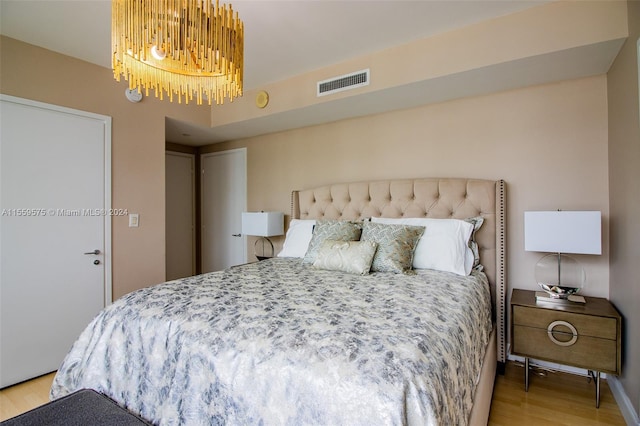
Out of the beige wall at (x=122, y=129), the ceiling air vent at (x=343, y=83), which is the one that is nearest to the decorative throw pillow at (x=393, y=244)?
the ceiling air vent at (x=343, y=83)

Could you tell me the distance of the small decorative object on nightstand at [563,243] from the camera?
6.71 feet

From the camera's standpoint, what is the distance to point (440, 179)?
9.19 ft

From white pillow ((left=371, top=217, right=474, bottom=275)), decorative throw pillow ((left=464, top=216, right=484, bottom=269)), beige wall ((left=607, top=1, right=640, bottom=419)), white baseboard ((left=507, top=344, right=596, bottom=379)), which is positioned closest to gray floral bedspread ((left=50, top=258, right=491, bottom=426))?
Result: white pillow ((left=371, top=217, right=474, bottom=275))

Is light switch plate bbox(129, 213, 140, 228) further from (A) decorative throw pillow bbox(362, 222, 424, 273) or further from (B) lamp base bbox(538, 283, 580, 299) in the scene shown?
(B) lamp base bbox(538, 283, 580, 299)

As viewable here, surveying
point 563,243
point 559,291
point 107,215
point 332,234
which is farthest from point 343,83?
point 107,215

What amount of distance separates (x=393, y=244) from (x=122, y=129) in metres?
2.62

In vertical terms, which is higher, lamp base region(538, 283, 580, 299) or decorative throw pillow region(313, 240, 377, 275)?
decorative throw pillow region(313, 240, 377, 275)

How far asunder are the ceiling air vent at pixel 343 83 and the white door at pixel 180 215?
2.66m

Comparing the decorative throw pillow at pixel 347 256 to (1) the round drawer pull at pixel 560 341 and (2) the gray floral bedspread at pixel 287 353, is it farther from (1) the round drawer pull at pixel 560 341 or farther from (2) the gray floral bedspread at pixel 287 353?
(1) the round drawer pull at pixel 560 341

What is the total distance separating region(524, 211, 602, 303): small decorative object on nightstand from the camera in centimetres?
204

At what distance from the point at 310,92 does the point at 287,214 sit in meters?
1.45

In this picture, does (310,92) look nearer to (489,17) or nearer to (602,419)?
(489,17)

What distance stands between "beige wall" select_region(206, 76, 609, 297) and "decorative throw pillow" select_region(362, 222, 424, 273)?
29.8 inches

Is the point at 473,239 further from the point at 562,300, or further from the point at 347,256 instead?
the point at 347,256
